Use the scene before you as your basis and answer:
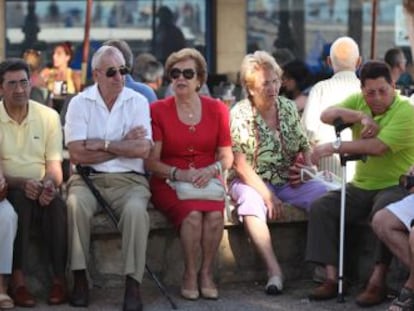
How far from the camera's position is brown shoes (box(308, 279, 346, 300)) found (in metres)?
7.18

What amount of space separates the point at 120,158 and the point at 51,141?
46cm

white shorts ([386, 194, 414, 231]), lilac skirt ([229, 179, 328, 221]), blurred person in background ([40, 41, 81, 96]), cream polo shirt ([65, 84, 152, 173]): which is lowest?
lilac skirt ([229, 179, 328, 221])

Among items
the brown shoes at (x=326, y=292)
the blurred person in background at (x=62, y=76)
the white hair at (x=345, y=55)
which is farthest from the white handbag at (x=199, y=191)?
the blurred person in background at (x=62, y=76)

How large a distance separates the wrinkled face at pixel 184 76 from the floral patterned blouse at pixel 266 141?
0.49 metres

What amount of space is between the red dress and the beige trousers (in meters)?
0.14

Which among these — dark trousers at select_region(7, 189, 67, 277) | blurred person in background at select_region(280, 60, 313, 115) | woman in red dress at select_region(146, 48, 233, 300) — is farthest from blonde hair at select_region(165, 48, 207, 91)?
blurred person in background at select_region(280, 60, 313, 115)

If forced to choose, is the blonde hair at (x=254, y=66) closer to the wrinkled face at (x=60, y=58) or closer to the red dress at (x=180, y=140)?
the red dress at (x=180, y=140)

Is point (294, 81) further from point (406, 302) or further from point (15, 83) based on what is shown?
point (406, 302)

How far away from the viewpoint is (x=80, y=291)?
22.9ft

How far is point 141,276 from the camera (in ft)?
22.6

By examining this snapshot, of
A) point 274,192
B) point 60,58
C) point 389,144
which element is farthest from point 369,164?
point 60,58

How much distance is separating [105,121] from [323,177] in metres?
1.65

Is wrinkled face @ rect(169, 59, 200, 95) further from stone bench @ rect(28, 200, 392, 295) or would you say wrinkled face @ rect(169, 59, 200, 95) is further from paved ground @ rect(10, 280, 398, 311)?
paved ground @ rect(10, 280, 398, 311)

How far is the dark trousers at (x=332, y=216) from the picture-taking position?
23.9 feet
